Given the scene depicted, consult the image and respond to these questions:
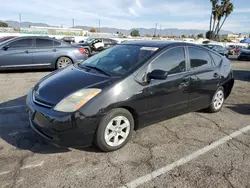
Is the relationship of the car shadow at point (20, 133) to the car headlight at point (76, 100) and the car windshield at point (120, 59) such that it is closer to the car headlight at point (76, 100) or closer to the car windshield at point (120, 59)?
the car headlight at point (76, 100)

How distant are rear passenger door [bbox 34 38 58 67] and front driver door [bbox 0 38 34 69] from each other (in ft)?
0.71

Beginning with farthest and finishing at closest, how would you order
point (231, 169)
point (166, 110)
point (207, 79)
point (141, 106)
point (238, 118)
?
point (238, 118), point (207, 79), point (166, 110), point (141, 106), point (231, 169)

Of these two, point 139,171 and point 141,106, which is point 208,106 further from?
point 139,171

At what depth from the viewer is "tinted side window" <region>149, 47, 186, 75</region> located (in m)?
3.52

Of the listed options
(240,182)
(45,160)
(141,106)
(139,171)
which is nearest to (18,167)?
(45,160)

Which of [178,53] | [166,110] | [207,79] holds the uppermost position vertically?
[178,53]

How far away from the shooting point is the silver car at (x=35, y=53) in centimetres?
820

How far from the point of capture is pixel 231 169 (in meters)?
2.85

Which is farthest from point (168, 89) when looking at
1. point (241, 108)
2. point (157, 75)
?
point (241, 108)

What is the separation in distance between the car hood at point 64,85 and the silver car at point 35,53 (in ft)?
18.5

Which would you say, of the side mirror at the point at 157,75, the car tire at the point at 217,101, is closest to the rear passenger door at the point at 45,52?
the car tire at the point at 217,101

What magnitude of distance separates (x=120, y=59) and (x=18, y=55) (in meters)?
6.05

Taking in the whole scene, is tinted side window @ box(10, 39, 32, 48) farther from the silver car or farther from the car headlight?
the car headlight

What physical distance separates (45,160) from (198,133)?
98.7 inches
